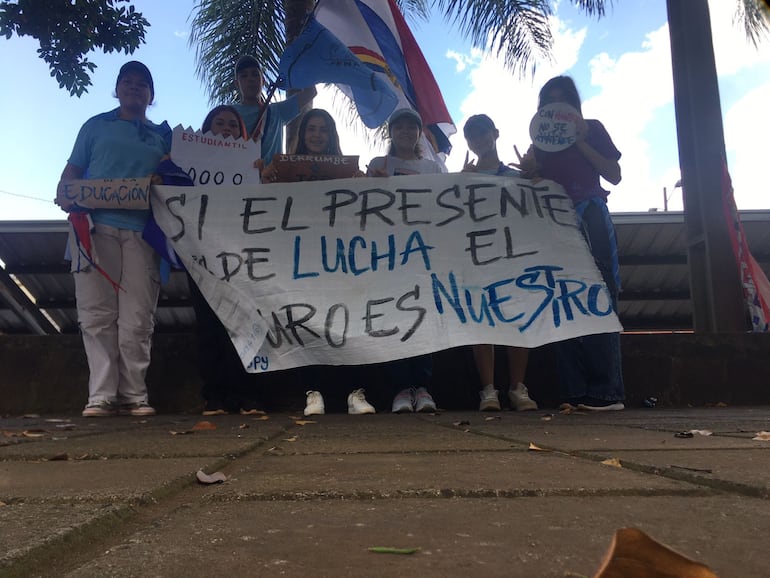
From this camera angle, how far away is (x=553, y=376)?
359 cm

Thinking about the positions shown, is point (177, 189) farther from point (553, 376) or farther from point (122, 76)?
point (553, 376)

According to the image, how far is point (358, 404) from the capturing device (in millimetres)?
→ 3104

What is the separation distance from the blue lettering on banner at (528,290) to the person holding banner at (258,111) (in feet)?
4.31

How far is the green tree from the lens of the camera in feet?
12.0

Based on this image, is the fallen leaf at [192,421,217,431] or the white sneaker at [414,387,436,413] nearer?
the fallen leaf at [192,421,217,431]

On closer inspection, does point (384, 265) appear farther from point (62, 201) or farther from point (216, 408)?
point (62, 201)

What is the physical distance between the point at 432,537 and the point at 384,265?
8.53 ft

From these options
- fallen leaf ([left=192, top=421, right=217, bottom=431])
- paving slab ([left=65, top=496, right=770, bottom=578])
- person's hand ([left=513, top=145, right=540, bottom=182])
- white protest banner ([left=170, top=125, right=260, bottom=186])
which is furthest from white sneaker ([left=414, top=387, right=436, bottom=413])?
paving slab ([left=65, top=496, right=770, bottom=578])

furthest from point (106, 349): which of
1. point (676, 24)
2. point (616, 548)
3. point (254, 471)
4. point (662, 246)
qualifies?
point (662, 246)

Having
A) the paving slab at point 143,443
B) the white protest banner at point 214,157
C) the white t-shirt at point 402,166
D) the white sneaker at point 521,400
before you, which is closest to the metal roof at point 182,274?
the white protest banner at point 214,157

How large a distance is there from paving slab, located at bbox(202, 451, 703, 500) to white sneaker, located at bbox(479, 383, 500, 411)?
5.80 ft

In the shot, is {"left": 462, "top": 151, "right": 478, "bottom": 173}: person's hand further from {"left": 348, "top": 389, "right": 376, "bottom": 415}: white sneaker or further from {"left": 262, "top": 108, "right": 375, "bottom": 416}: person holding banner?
{"left": 348, "top": 389, "right": 376, "bottom": 415}: white sneaker

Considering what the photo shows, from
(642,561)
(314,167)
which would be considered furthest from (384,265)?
(642,561)

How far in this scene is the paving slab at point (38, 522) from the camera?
2.11ft
